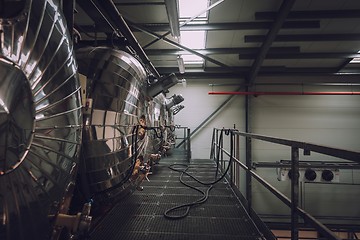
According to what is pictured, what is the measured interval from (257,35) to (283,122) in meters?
2.75

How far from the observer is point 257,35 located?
4.78 meters

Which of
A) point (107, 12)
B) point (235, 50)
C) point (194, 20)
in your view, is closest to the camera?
point (107, 12)

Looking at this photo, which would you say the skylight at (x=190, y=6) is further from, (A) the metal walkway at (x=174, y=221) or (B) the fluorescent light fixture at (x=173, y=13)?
(A) the metal walkway at (x=174, y=221)

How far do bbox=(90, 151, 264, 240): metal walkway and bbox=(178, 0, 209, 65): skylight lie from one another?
235cm

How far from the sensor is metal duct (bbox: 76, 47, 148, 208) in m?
1.26

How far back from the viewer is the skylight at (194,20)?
378cm

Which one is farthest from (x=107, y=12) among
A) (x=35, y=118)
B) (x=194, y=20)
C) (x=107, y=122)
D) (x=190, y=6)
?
(x=194, y=20)

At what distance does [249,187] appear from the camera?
73.3 inches

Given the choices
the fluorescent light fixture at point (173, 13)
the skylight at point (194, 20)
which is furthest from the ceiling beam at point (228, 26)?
the fluorescent light fixture at point (173, 13)

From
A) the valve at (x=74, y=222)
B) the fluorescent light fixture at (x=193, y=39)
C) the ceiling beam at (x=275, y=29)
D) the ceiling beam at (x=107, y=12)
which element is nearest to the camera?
the valve at (x=74, y=222)

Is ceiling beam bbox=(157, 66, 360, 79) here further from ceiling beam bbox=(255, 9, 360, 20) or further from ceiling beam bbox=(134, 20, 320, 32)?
ceiling beam bbox=(255, 9, 360, 20)

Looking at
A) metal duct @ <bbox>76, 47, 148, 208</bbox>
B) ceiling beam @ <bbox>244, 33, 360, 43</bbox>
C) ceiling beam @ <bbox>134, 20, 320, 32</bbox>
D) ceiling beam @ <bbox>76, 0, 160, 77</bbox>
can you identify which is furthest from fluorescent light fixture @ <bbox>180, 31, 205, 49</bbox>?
metal duct @ <bbox>76, 47, 148, 208</bbox>

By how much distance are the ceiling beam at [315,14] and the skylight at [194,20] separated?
3.29 ft

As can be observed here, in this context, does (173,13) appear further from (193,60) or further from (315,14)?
(193,60)
